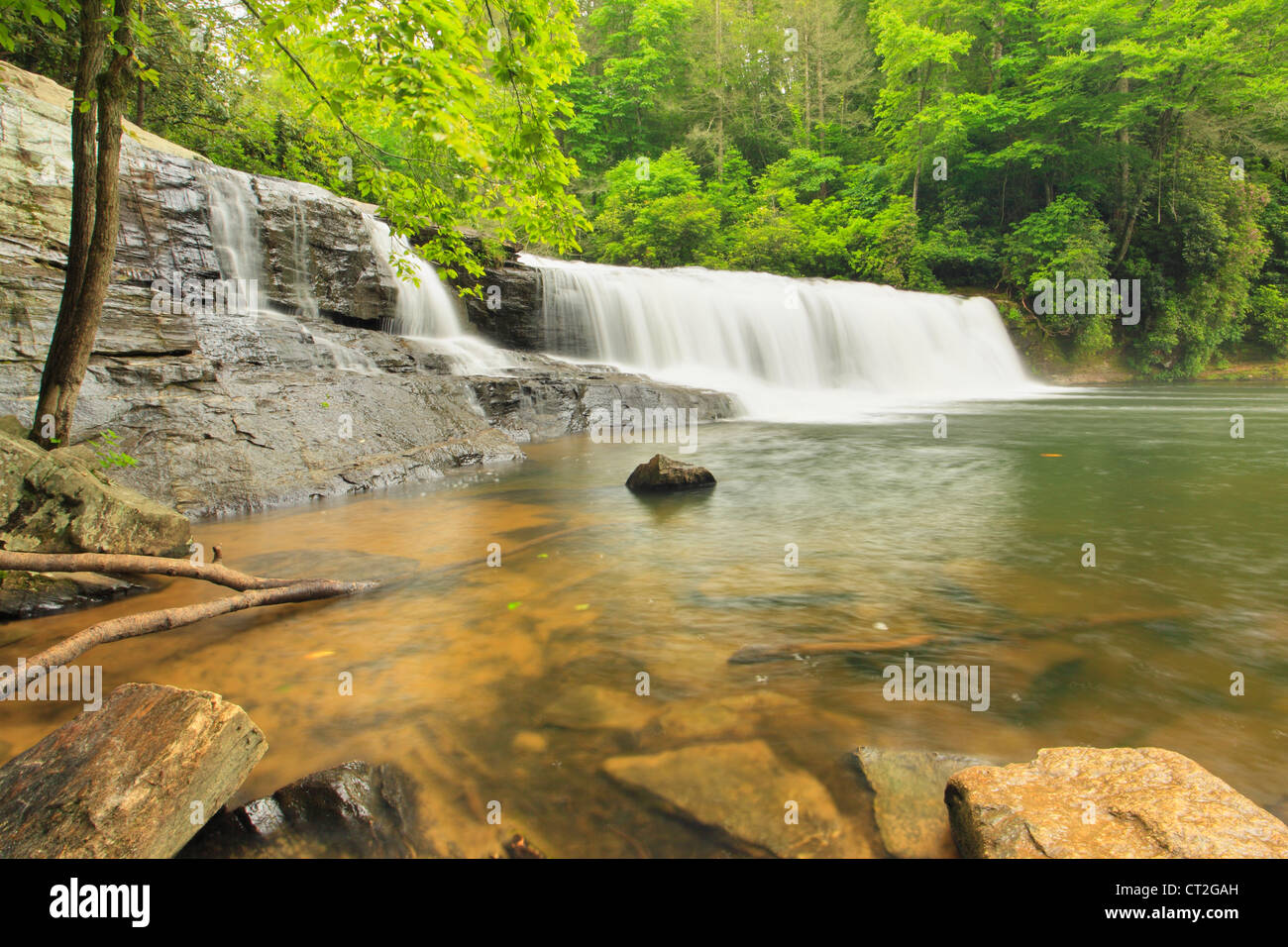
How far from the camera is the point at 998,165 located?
24.2 metres

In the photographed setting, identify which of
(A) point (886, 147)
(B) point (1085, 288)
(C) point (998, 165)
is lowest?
(B) point (1085, 288)

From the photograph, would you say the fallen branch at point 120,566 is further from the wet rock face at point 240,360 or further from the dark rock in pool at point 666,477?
the dark rock in pool at point 666,477

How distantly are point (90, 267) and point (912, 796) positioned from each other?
5607 millimetres

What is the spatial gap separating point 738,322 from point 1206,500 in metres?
13.1

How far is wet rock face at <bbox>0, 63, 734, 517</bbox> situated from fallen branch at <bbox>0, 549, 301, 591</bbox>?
3.26m

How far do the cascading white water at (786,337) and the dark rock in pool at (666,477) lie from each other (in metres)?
7.51

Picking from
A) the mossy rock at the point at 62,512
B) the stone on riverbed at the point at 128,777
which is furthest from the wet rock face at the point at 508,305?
the stone on riverbed at the point at 128,777

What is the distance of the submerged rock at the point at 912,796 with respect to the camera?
5.89 ft

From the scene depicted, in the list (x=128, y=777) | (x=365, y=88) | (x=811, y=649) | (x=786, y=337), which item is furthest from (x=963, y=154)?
(x=128, y=777)
